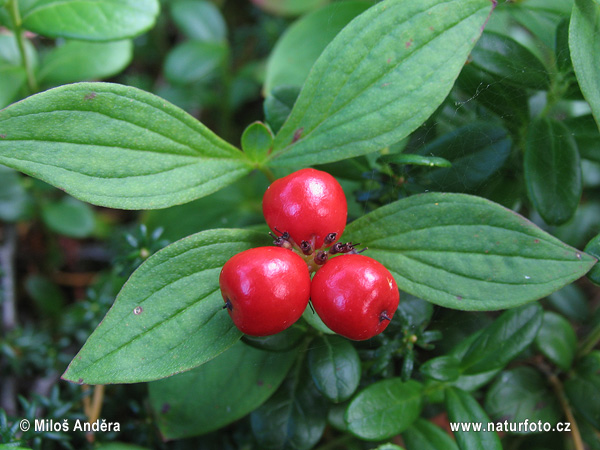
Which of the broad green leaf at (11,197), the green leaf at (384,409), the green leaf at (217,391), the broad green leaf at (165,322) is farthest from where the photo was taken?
the broad green leaf at (11,197)

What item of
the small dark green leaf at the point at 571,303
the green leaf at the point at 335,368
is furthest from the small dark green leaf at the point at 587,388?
the green leaf at the point at 335,368

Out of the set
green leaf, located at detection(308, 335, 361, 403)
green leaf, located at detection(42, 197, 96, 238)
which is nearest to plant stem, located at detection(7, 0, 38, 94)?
green leaf, located at detection(42, 197, 96, 238)

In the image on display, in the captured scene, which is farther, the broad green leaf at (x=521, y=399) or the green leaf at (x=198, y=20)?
the green leaf at (x=198, y=20)

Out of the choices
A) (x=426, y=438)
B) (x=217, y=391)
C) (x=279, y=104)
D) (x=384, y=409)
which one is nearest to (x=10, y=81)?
(x=279, y=104)

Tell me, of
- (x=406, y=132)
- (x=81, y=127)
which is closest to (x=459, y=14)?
(x=406, y=132)

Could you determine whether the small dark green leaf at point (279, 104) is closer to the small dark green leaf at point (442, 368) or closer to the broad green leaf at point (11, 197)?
the small dark green leaf at point (442, 368)

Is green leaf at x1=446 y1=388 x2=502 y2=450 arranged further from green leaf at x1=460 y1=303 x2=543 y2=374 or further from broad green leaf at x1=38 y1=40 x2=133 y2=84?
broad green leaf at x1=38 y1=40 x2=133 y2=84
